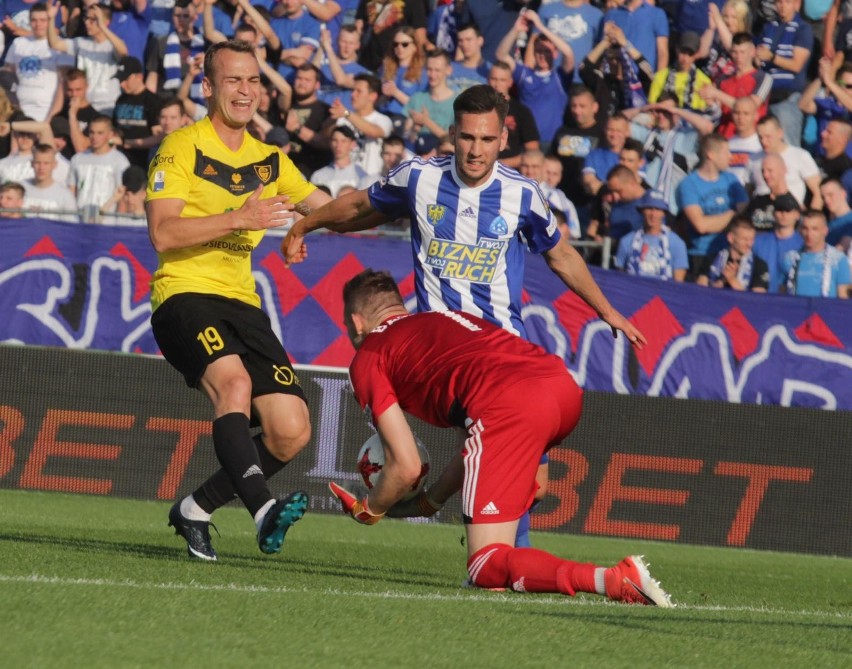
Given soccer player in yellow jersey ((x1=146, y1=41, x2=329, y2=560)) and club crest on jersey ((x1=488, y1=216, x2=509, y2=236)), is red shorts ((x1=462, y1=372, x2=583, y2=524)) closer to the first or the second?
club crest on jersey ((x1=488, y1=216, x2=509, y2=236))

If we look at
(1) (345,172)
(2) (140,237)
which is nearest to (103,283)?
(2) (140,237)

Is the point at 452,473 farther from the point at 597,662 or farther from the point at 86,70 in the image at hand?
the point at 86,70

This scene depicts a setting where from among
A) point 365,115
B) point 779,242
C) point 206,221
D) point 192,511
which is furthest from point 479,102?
point 365,115

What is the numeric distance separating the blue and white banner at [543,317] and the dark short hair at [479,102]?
513cm

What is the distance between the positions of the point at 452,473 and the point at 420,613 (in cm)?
171

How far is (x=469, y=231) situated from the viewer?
675 centimetres

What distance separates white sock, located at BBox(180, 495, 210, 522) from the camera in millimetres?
7266

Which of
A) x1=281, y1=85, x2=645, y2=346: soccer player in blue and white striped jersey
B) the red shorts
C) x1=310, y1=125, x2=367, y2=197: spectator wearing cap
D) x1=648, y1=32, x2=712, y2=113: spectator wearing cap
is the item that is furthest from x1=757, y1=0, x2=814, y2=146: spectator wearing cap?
the red shorts

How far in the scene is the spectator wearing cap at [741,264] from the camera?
1283cm

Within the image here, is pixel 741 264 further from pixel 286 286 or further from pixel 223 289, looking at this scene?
pixel 223 289

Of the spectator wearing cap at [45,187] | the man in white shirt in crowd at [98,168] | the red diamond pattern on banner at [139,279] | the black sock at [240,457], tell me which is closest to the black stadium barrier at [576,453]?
the red diamond pattern on banner at [139,279]

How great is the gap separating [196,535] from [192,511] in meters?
0.13

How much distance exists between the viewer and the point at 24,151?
15141 mm

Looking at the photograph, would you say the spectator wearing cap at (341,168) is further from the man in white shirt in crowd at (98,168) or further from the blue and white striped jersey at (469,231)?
the blue and white striped jersey at (469,231)
